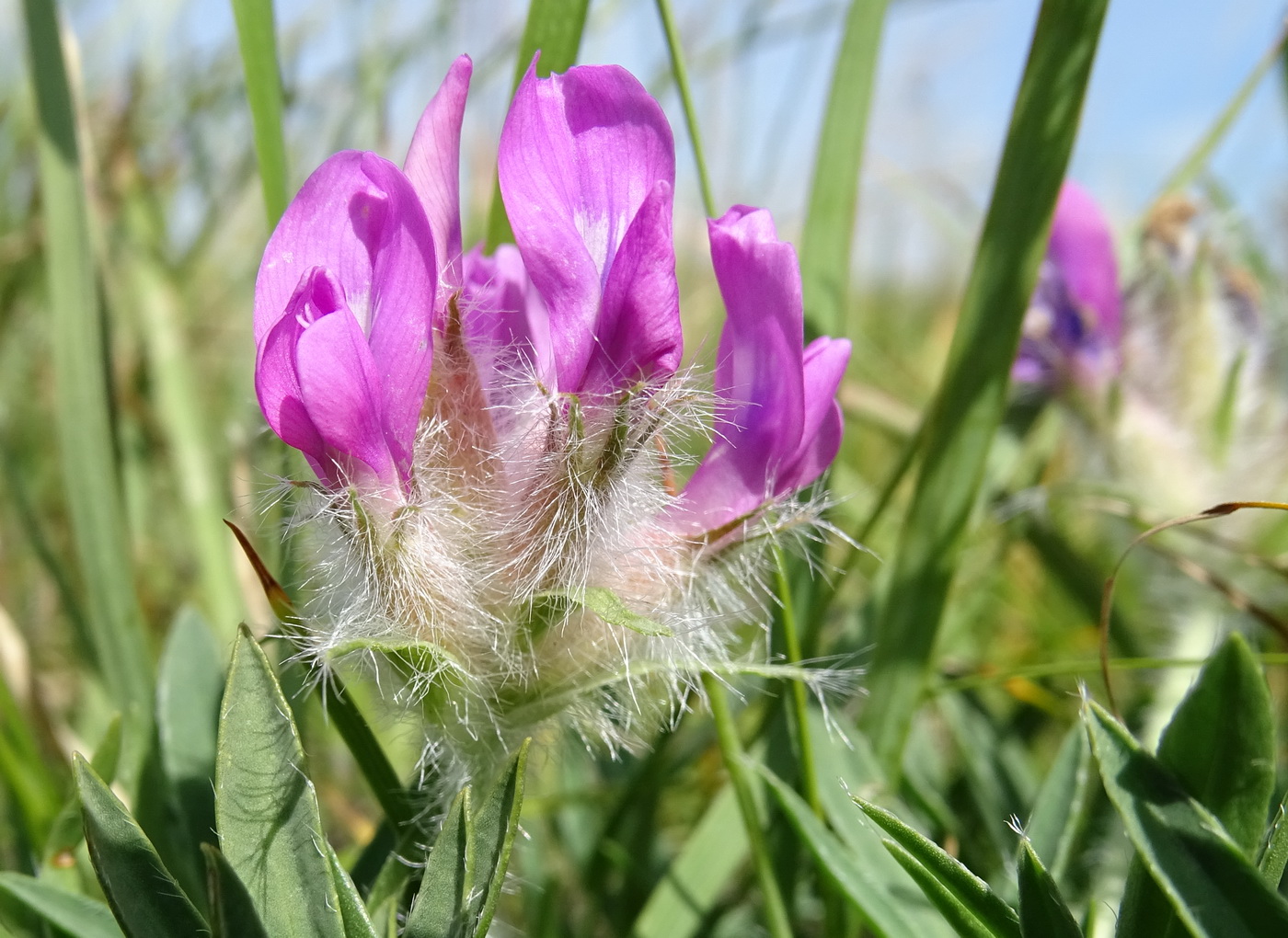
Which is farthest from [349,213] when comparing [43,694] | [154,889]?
[43,694]

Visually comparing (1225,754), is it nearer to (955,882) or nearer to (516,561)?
(955,882)

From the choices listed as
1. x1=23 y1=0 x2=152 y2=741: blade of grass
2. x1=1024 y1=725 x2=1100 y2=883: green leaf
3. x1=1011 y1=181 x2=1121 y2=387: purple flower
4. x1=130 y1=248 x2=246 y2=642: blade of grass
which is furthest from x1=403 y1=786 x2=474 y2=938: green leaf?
x1=1011 y1=181 x2=1121 y2=387: purple flower

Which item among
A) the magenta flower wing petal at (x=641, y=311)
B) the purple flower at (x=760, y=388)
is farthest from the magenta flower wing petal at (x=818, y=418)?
the magenta flower wing petal at (x=641, y=311)

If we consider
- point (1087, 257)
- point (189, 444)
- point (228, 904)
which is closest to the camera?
point (228, 904)

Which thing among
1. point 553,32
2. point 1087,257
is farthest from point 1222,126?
point 553,32

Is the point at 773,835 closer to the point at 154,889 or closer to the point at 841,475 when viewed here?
the point at 154,889

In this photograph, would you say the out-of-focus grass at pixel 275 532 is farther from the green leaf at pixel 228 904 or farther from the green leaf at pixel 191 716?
the green leaf at pixel 228 904

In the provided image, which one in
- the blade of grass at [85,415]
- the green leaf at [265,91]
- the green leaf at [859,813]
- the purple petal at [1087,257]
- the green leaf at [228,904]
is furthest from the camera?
the purple petal at [1087,257]
